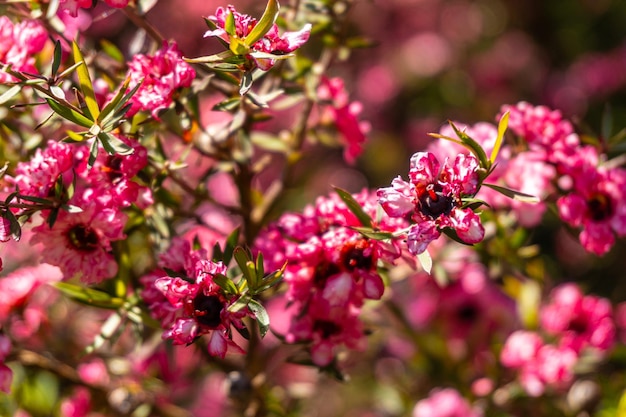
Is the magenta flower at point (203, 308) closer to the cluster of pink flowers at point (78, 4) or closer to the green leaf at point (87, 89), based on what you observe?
the green leaf at point (87, 89)

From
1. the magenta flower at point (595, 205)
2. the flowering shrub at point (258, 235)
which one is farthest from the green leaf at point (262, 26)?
the magenta flower at point (595, 205)

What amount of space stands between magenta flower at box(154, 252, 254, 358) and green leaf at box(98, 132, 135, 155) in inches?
5.7

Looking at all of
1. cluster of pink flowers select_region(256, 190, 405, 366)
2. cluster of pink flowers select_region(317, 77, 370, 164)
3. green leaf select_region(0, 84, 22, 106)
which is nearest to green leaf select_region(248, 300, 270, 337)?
cluster of pink flowers select_region(256, 190, 405, 366)

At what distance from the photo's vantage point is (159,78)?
0.93 meters

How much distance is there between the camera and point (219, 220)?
4.96 feet

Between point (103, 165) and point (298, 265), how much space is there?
0.88 feet

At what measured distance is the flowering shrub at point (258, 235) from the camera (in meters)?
0.83

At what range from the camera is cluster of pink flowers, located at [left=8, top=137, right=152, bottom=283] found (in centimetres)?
88

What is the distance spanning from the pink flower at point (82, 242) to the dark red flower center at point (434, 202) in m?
0.36

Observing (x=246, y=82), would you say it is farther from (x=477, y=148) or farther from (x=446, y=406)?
(x=446, y=406)

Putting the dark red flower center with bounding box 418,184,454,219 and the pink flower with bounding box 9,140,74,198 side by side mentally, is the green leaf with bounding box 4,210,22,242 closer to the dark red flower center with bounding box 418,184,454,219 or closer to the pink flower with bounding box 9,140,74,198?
the pink flower with bounding box 9,140,74,198

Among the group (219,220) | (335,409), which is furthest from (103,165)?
(335,409)

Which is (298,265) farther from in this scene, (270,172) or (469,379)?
(270,172)

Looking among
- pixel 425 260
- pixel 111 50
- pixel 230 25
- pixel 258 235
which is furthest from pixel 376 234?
pixel 111 50
